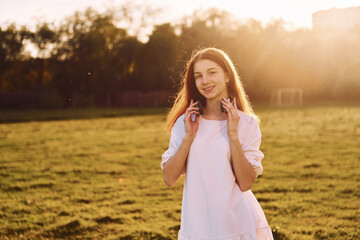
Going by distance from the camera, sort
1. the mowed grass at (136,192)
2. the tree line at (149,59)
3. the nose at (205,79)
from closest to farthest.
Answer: the nose at (205,79) < the mowed grass at (136,192) < the tree line at (149,59)

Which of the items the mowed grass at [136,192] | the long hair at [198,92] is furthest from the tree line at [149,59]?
the long hair at [198,92]

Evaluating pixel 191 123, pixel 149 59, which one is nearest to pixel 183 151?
pixel 191 123

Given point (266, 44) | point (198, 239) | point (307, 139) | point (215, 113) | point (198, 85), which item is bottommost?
point (307, 139)

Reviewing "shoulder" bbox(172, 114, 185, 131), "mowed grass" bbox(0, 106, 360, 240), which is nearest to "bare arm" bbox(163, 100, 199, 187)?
"shoulder" bbox(172, 114, 185, 131)

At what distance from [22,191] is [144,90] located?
3815 centimetres

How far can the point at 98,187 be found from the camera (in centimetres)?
760

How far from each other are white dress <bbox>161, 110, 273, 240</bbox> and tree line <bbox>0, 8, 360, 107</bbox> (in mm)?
41044

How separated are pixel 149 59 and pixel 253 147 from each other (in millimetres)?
43328

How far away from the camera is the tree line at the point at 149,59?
146 ft

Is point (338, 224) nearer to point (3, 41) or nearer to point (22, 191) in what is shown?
point (22, 191)

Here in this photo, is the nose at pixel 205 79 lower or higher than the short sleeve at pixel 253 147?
higher

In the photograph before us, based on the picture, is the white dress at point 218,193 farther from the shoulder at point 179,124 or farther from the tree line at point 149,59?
the tree line at point 149,59

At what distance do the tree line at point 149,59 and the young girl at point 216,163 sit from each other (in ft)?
134

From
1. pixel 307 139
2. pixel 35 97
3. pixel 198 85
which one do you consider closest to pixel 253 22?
pixel 35 97
